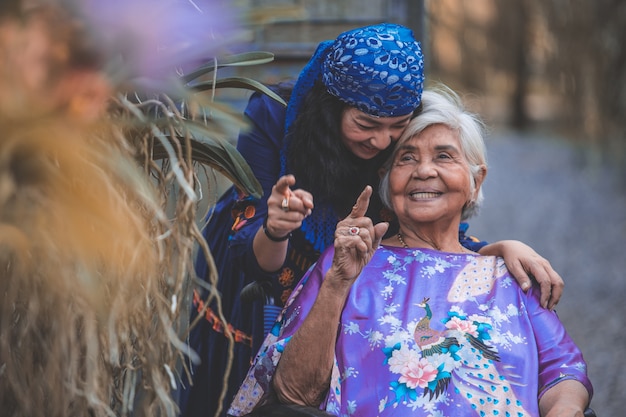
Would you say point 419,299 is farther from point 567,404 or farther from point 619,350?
point 619,350

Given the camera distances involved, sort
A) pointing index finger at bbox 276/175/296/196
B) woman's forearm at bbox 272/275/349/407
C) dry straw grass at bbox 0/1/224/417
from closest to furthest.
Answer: dry straw grass at bbox 0/1/224/417 → pointing index finger at bbox 276/175/296/196 → woman's forearm at bbox 272/275/349/407

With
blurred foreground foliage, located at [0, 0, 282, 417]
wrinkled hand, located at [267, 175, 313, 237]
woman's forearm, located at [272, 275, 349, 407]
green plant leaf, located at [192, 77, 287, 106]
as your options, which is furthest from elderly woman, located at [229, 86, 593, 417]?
blurred foreground foliage, located at [0, 0, 282, 417]

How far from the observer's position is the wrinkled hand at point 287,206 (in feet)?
6.74

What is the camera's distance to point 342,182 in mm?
2488

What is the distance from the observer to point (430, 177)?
2438mm

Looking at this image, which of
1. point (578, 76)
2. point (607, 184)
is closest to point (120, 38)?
point (607, 184)

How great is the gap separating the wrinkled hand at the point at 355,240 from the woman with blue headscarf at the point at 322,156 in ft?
0.38

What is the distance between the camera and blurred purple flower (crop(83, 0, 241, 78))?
135 cm

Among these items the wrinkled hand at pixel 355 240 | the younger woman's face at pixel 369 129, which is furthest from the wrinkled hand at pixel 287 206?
the younger woman's face at pixel 369 129

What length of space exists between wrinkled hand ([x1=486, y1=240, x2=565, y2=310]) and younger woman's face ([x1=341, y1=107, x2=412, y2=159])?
45 centimetres

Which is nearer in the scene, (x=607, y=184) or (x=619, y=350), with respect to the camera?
(x=619, y=350)

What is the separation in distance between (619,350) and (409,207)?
3723 mm

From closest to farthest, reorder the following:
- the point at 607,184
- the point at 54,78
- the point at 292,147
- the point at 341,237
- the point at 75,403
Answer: the point at 54,78, the point at 75,403, the point at 341,237, the point at 292,147, the point at 607,184

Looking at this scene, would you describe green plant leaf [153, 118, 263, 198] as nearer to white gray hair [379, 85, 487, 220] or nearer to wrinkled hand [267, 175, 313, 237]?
wrinkled hand [267, 175, 313, 237]
